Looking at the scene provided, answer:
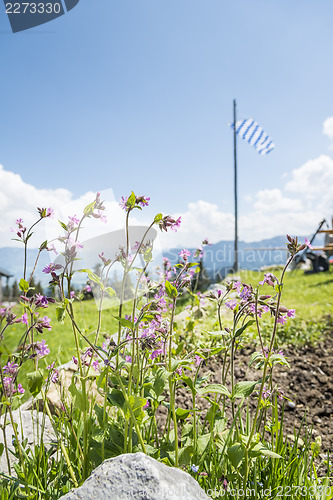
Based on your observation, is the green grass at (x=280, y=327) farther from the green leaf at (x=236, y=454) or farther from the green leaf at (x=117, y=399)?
the green leaf at (x=236, y=454)

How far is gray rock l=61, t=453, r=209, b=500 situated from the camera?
3.91 ft

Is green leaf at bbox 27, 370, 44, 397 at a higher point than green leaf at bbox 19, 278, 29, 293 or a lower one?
lower

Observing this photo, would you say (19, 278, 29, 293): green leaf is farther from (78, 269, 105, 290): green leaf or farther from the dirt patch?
the dirt patch

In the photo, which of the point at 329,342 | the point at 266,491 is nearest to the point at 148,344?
the point at 266,491

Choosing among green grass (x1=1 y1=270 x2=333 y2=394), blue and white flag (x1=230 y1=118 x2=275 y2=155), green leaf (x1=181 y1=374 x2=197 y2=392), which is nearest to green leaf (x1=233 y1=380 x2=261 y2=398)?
green leaf (x1=181 y1=374 x2=197 y2=392)

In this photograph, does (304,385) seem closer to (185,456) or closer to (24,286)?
(185,456)

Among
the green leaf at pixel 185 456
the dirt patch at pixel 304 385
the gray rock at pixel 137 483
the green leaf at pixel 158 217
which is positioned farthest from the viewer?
the dirt patch at pixel 304 385

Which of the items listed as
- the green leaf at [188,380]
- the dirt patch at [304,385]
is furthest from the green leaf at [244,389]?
the dirt patch at [304,385]

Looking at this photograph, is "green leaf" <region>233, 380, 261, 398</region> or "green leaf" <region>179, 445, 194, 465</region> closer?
"green leaf" <region>233, 380, 261, 398</region>

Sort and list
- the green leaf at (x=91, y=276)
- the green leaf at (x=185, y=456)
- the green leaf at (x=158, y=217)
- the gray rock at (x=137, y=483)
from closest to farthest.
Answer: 1. the gray rock at (x=137, y=483)
2. the green leaf at (x=91, y=276)
3. the green leaf at (x=158, y=217)
4. the green leaf at (x=185, y=456)

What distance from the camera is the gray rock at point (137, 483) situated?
1.19 metres

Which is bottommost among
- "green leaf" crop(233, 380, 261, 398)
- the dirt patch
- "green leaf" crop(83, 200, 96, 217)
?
the dirt patch

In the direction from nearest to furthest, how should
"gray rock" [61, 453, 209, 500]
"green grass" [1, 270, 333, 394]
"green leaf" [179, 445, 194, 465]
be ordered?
"gray rock" [61, 453, 209, 500]
"green leaf" [179, 445, 194, 465]
"green grass" [1, 270, 333, 394]

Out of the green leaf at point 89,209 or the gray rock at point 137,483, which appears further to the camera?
the green leaf at point 89,209
